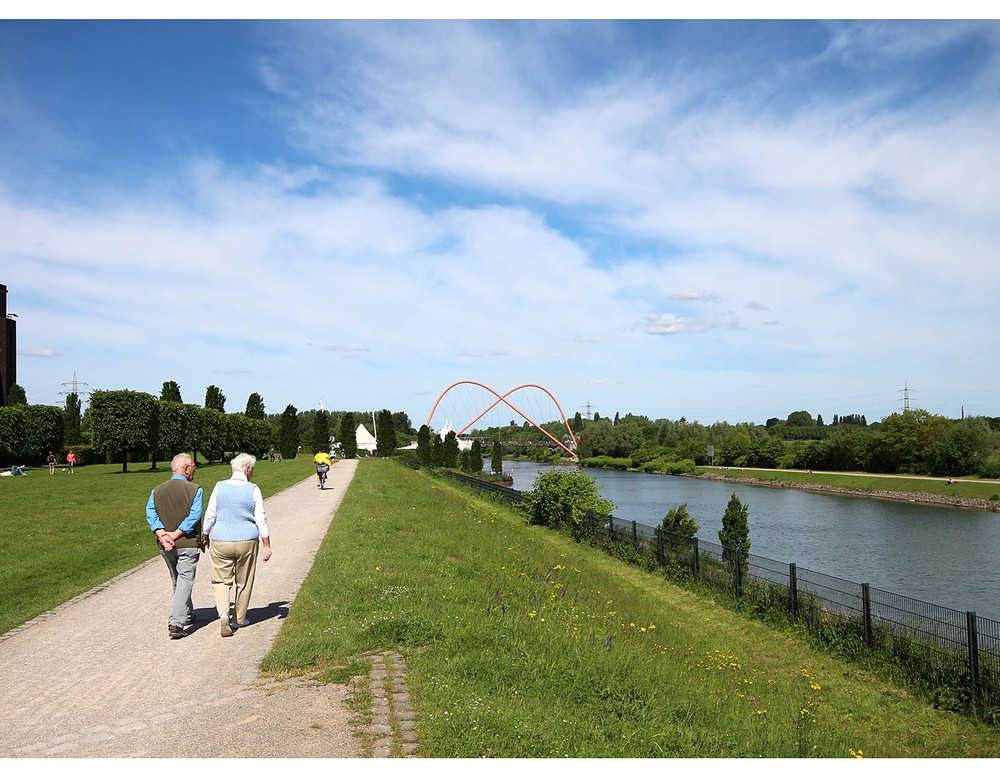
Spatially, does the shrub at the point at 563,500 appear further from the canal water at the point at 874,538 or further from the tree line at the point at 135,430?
the tree line at the point at 135,430

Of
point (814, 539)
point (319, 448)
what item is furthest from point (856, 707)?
point (319, 448)

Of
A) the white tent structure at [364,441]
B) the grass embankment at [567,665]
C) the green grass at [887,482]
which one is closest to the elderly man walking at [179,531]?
the grass embankment at [567,665]

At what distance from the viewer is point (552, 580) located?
13008mm

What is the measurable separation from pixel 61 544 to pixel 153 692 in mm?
10482

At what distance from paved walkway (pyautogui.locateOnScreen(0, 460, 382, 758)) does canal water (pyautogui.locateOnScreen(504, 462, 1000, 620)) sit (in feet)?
67.0

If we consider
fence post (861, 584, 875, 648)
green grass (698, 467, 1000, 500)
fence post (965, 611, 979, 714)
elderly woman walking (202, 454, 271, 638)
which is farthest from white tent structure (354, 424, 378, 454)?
elderly woman walking (202, 454, 271, 638)

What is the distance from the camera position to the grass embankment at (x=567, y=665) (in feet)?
19.1

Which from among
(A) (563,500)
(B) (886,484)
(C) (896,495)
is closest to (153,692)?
(A) (563,500)

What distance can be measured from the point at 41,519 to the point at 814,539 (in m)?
30.3

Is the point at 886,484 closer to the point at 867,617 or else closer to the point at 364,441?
the point at 867,617

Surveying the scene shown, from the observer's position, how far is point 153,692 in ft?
20.0

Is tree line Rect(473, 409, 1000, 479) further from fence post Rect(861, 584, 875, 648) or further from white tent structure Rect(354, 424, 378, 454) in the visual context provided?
fence post Rect(861, 584, 875, 648)

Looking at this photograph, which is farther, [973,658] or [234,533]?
[973,658]

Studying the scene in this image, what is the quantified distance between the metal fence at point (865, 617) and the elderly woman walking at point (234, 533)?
958cm
